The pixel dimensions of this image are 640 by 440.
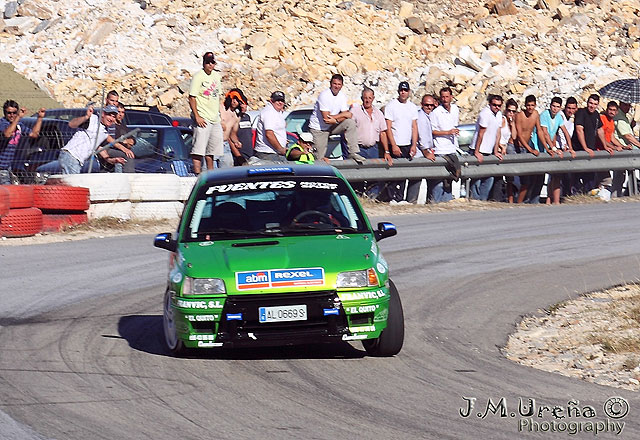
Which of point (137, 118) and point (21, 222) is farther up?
point (137, 118)

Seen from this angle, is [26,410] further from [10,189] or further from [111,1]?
[111,1]

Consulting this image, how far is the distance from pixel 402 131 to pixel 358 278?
1160 centimetres

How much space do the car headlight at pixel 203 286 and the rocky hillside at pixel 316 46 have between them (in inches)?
1223

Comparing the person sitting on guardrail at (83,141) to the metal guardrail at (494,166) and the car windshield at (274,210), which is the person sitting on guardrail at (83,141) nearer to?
the metal guardrail at (494,166)

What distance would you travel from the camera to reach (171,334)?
8.18 metres

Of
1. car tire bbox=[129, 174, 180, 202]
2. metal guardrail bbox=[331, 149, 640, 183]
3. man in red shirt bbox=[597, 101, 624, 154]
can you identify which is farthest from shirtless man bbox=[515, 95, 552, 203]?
car tire bbox=[129, 174, 180, 202]

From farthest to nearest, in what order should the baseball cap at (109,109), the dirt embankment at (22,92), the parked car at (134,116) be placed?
the dirt embankment at (22,92)
the parked car at (134,116)
the baseball cap at (109,109)

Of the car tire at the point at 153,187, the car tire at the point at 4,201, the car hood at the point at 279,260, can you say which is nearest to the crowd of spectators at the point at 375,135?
the car tire at the point at 153,187

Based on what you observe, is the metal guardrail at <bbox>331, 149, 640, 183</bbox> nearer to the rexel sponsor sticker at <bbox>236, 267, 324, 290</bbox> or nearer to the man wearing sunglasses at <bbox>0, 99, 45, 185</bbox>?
the man wearing sunglasses at <bbox>0, 99, 45, 185</bbox>

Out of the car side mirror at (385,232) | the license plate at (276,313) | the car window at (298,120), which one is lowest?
the license plate at (276,313)

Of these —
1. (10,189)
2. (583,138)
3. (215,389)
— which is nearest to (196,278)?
(215,389)

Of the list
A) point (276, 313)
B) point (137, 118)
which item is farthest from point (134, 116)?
point (276, 313)

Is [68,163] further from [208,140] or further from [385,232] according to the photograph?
[385,232]

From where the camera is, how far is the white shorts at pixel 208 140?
56.1 ft
